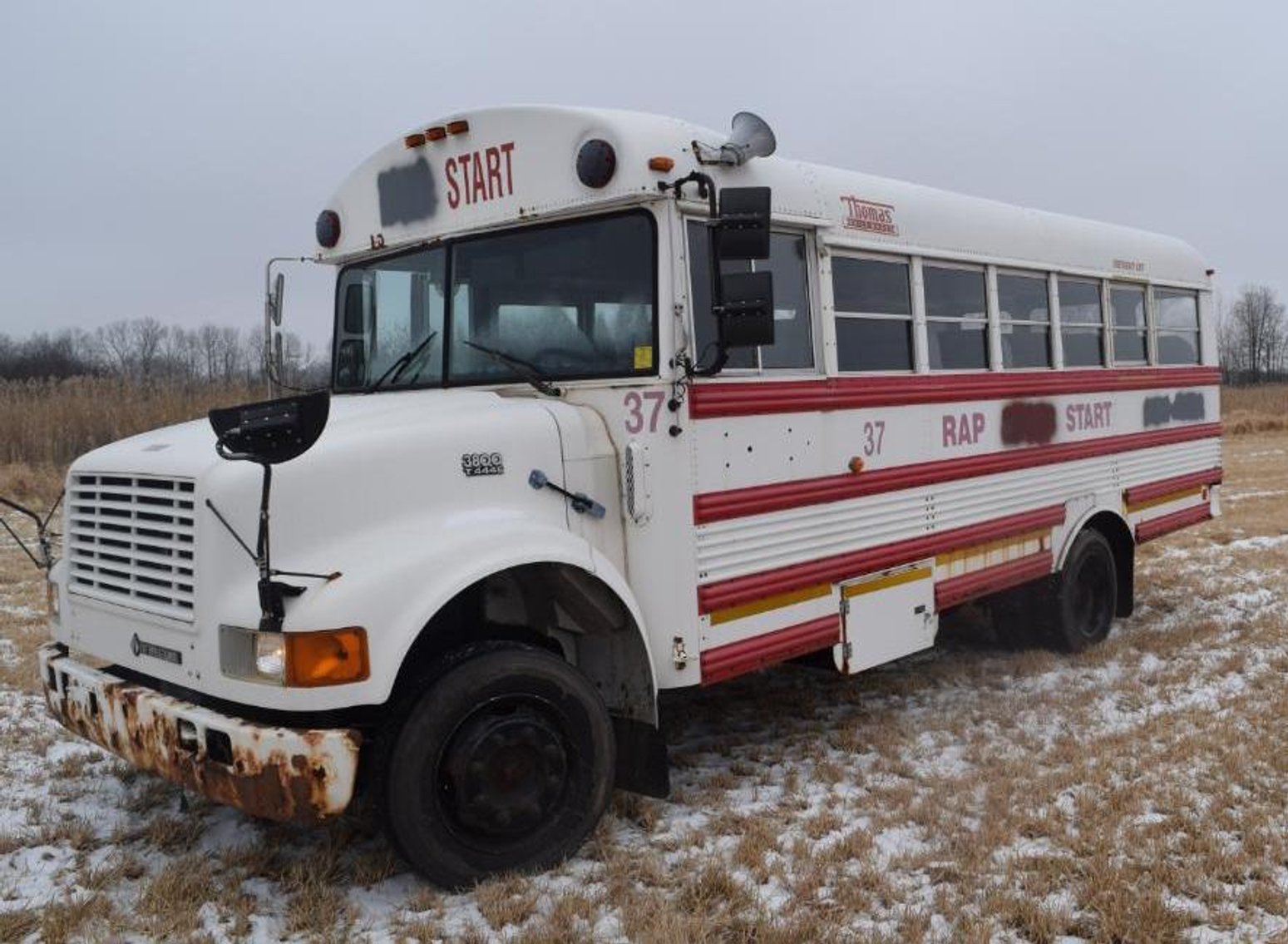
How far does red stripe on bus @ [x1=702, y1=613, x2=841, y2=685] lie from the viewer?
4219 mm

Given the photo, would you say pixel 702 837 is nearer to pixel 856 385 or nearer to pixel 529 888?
pixel 529 888

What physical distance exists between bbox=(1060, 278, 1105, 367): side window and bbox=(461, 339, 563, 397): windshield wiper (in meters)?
3.67

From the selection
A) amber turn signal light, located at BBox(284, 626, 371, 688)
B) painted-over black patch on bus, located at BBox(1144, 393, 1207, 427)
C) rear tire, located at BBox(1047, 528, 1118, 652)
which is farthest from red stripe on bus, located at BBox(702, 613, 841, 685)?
painted-over black patch on bus, located at BBox(1144, 393, 1207, 427)

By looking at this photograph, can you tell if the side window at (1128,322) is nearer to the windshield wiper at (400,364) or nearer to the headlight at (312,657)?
the windshield wiper at (400,364)

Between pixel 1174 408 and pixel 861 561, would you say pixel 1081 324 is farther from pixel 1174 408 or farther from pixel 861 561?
pixel 861 561

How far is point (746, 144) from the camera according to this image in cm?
431

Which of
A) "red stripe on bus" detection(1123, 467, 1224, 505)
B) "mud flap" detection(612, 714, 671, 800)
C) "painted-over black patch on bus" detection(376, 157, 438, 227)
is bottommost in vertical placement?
"mud flap" detection(612, 714, 671, 800)

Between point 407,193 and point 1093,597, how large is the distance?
16.1 feet

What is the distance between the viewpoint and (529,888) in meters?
3.53

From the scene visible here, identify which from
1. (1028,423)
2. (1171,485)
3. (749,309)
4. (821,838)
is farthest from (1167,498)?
(749,309)

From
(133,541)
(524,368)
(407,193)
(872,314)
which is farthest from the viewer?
(872,314)

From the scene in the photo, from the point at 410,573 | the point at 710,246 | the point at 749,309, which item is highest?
the point at 710,246

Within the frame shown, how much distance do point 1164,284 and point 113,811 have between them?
7.11 metres

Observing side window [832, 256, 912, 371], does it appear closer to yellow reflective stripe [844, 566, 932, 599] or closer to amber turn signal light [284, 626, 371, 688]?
yellow reflective stripe [844, 566, 932, 599]
